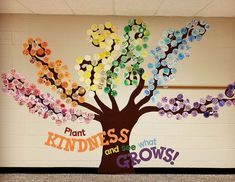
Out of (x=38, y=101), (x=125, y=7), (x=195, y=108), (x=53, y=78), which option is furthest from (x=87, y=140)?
(x=125, y=7)

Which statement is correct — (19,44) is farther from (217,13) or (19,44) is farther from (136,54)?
(217,13)

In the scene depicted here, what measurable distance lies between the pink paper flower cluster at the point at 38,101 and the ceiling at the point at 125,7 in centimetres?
102

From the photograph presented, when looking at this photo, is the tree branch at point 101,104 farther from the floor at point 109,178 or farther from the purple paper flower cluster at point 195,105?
the floor at point 109,178

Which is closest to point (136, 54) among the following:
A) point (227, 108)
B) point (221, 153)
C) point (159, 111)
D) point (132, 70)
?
point (132, 70)

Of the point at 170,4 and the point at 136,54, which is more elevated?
the point at 170,4

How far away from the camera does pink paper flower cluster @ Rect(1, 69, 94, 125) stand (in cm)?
445

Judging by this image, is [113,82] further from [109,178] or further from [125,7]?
[109,178]

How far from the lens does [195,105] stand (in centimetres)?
446

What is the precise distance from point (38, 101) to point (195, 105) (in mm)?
2340

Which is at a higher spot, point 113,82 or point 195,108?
point 113,82

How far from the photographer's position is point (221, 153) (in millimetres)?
4457

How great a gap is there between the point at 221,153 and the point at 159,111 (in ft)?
3.67

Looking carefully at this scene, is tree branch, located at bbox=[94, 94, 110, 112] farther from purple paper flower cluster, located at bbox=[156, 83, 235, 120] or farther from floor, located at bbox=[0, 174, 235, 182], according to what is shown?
floor, located at bbox=[0, 174, 235, 182]

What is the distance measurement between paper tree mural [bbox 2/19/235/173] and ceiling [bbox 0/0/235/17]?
0.94 feet
